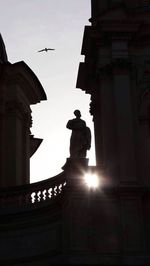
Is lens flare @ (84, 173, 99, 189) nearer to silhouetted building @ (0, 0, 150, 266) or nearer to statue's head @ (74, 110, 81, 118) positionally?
silhouetted building @ (0, 0, 150, 266)

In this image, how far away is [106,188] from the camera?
1523cm

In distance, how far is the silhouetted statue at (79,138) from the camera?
16.1 meters

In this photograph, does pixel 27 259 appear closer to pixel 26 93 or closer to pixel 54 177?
pixel 54 177

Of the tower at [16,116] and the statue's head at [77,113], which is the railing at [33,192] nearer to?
the statue's head at [77,113]

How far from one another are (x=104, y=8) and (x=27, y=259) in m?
8.13

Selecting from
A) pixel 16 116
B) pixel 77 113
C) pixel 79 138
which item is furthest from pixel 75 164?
pixel 16 116

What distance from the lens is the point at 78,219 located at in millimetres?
14852

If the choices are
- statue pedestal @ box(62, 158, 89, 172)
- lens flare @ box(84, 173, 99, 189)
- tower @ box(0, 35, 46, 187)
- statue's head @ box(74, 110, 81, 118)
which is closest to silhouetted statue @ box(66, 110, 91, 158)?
statue's head @ box(74, 110, 81, 118)

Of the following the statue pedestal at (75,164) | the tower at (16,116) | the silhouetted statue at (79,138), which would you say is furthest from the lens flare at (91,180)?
the tower at (16,116)

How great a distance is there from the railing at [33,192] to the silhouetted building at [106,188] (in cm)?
3

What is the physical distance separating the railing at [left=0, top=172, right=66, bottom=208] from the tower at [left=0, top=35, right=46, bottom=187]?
9.65 feet

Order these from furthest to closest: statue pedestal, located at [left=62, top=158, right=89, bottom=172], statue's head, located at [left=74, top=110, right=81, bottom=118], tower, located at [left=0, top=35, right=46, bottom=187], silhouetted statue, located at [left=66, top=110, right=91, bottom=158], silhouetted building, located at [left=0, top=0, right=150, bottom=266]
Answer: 1. tower, located at [left=0, top=35, right=46, bottom=187]
2. statue's head, located at [left=74, top=110, right=81, bottom=118]
3. silhouetted statue, located at [left=66, top=110, right=91, bottom=158]
4. statue pedestal, located at [left=62, top=158, right=89, bottom=172]
5. silhouetted building, located at [left=0, top=0, right=150, bottom=266]

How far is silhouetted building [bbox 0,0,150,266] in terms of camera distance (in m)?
14.8

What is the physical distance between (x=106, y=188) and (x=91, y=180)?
0.47 m
